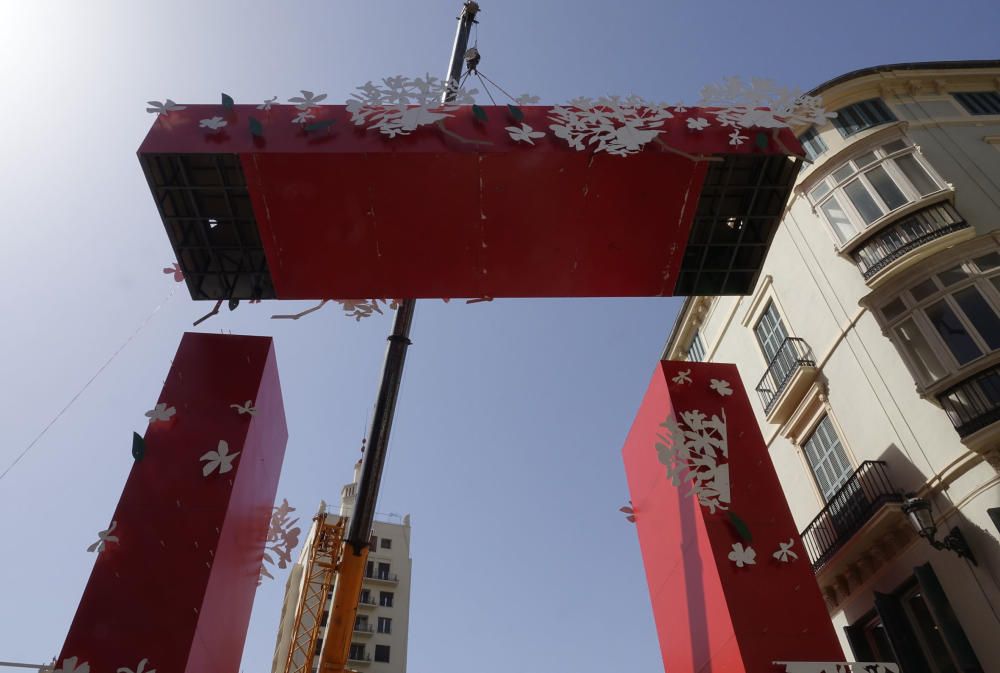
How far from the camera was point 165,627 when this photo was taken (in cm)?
853

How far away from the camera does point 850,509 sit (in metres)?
14.6

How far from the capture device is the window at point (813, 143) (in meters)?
18.0

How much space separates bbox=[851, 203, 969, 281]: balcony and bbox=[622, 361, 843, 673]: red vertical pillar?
4.93 metres

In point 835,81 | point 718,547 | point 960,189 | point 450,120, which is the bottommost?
point 718,547

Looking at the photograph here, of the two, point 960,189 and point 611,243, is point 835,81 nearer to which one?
point 960,189

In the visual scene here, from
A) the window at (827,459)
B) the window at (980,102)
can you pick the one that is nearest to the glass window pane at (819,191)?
the window at (980,102)

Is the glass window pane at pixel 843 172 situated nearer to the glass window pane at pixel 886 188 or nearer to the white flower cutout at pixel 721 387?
the glass window pane at pixel 886 188

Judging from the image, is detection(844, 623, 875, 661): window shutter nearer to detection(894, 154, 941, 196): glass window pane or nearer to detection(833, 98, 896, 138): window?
detection(894, 154, 941, 196): glass window pane

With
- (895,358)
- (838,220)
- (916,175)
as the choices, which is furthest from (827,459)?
(916,175)

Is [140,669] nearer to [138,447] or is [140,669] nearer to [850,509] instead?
[138,447]

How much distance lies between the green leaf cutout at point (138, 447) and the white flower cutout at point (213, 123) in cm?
432

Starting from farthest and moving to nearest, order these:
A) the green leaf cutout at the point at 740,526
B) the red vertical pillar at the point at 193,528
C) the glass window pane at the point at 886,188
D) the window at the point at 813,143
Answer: the window at the point at 813,143 < the glass window pane at the point at 886,188 < the green leaf cutout at the point at 740,526 < the red vertical pillar at the point at 193,528

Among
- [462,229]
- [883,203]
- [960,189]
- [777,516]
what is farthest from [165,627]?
[960,189]

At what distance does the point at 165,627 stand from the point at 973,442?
12.2m
